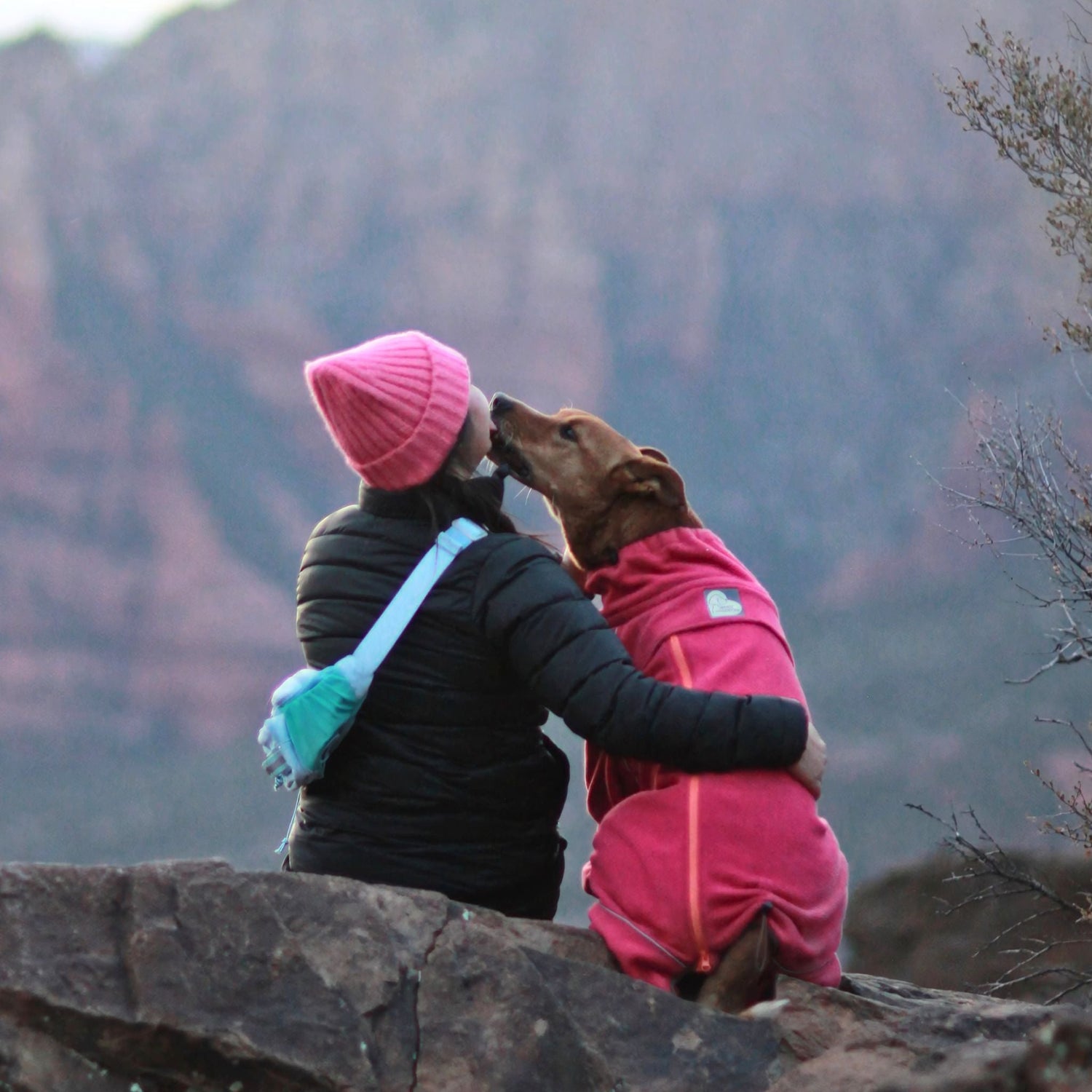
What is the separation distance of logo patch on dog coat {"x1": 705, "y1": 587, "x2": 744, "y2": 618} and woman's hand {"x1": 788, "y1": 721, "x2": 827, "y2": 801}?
0.29m

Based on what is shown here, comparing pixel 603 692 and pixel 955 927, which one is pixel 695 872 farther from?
pixel 955 927

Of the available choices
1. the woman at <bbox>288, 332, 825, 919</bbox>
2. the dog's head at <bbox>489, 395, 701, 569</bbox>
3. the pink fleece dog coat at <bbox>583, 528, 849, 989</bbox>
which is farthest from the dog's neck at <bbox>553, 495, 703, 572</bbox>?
the woman at <bbox>288, 332, 825, 919</bbox>

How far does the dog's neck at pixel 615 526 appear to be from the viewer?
3.35 meters

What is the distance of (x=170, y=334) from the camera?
34812mm

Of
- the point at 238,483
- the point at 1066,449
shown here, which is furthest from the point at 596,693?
the point at 238,483

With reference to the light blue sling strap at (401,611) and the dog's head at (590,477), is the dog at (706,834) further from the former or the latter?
the light blue sling strap at (401,611)

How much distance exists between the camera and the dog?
276 centimetres

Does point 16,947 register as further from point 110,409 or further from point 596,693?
point 110,409

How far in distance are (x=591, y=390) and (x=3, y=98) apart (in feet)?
57.1

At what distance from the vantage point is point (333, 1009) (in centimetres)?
253

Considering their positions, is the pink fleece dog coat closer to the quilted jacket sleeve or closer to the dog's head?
the quilted jacket sleeve

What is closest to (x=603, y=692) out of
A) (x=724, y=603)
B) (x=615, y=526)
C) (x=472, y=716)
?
(x=472, y=716)

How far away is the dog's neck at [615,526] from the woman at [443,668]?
448 mm

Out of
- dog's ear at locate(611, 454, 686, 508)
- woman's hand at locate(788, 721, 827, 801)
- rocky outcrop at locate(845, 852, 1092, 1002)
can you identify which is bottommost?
rocky outcrop at locate(845, 852, 1092, 1002)
